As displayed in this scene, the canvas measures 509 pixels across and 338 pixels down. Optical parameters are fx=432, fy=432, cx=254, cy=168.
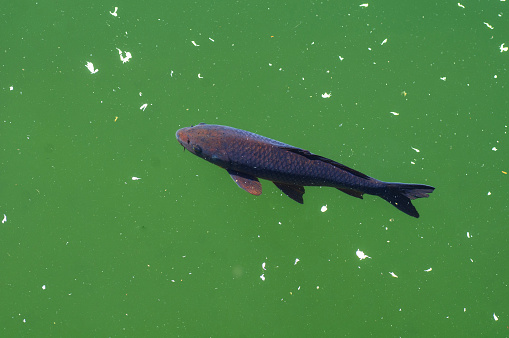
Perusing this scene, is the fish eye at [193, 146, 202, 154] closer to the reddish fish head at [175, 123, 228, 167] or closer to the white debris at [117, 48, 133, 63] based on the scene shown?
the reddish fish head at [175, 123, 228, 167]

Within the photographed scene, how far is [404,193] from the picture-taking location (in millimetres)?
1562

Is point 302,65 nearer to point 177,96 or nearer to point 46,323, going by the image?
point 177,96

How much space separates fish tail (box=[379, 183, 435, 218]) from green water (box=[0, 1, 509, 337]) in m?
0.16

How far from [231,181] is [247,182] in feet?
0.82

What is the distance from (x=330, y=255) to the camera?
1762 mm

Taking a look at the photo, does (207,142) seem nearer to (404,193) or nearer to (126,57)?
(126,57)

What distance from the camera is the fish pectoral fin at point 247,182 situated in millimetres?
1468

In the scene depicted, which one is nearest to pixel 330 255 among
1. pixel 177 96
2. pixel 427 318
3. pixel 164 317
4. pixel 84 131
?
pixel 427 318

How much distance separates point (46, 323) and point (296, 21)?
1610 millimetres

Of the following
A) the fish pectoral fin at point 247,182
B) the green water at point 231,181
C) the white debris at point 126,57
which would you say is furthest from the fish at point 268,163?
the white debris at point 126,57

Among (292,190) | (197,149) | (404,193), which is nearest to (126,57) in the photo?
(197,149)

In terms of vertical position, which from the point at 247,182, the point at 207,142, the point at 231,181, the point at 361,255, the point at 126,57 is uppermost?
the point at 126,57

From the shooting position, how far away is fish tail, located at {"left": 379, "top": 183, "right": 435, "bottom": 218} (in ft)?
5.01

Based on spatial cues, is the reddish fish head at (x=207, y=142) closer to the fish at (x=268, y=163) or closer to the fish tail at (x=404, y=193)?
the fish at (x=268, y=163)
